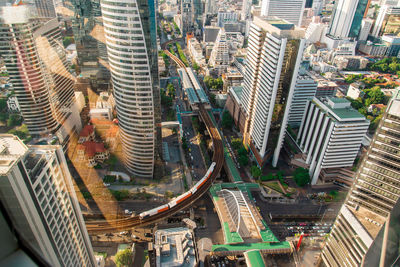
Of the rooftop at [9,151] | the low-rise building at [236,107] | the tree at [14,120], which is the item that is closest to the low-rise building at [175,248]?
the rooftop at [9,151]

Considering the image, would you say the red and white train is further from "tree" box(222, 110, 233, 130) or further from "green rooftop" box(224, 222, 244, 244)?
"tree" box(222, 110, 233, 130)

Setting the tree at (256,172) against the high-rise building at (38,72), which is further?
the tree at (256,172)

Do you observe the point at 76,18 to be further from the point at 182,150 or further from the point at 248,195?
the point at 248,195

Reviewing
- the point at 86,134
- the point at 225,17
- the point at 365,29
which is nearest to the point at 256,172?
the point at 86,134

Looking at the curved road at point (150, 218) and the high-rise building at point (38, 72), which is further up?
the high-rise building at point (38, 72)

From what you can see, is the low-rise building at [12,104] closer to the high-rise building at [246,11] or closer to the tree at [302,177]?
the tree at [302,177]

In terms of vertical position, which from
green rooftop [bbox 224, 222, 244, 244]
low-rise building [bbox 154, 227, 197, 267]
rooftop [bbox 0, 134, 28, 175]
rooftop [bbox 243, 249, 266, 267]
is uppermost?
rooftop [bbox 0, 134, 28, 175]

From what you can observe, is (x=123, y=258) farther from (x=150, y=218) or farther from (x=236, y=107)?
(x=236, y=107)

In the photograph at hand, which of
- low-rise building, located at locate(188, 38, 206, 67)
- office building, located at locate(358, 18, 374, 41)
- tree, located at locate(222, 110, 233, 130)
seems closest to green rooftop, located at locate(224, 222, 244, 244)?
tree, located at locate(222, 110, 233, 130)
